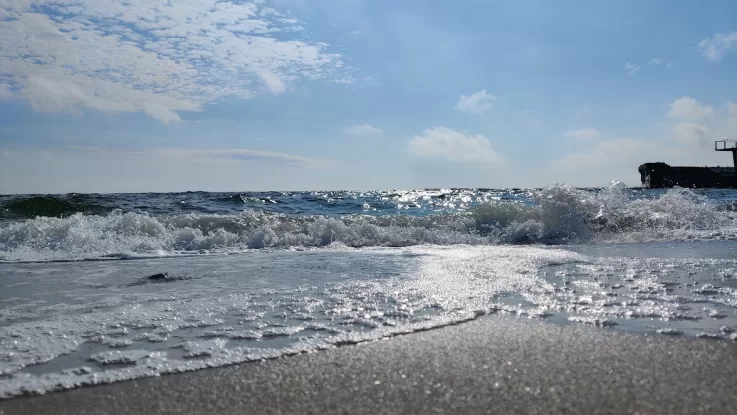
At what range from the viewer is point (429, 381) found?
6.50 ft

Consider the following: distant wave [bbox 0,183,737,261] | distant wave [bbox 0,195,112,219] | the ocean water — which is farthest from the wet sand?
distant wave [bbox 0,195,112,219]

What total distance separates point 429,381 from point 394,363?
27 cm

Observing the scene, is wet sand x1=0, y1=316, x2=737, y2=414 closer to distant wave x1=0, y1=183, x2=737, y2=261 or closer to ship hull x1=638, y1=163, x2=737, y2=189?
distant wave x1=0, y1=183, x2=737, y2=261

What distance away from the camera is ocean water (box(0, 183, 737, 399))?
103 inches

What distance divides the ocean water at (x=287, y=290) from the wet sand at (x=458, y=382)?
7.8 inches

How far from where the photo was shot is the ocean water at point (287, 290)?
2607 millimetres

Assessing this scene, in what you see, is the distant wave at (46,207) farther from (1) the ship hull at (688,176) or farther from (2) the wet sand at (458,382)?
(1) the ship hull at (688,176)

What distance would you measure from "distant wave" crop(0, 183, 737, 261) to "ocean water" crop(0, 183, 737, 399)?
5 cm

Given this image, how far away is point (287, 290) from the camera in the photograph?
13.6ft

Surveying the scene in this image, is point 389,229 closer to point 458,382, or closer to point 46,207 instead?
point 458,382

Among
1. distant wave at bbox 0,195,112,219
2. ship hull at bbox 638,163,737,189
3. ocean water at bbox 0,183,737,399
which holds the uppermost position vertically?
ship hull at bbox 638,163,737,189

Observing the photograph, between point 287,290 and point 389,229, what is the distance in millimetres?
5779

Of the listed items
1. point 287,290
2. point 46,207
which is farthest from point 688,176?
point 287,290

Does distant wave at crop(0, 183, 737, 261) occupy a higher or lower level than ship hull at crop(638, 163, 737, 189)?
lower
